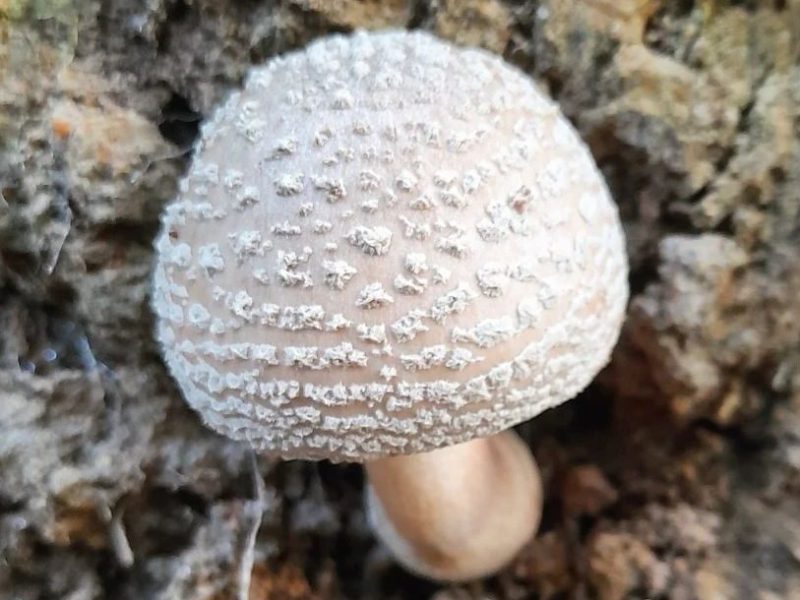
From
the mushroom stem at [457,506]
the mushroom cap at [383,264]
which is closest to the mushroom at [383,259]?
the mushroom cap at [383,264]

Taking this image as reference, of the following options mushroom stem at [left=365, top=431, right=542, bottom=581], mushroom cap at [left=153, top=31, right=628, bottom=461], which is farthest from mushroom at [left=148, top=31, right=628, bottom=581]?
mushroom stem at [left=365, top=431, right=542, bottom=581]

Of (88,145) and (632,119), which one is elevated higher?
(632,119)

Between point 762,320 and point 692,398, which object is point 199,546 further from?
point 762,320

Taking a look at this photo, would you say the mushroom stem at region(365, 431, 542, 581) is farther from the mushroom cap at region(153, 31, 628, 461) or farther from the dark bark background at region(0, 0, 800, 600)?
the mushroom cap at region(153, 31, 628, 461)

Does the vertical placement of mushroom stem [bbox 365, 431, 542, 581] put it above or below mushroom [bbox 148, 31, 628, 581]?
below

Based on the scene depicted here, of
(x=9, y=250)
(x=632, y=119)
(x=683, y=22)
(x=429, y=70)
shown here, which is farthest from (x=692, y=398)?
(x=9, y=250)

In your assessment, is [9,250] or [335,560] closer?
[9,250]

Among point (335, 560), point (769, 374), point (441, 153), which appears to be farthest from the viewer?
point (335, 560)
